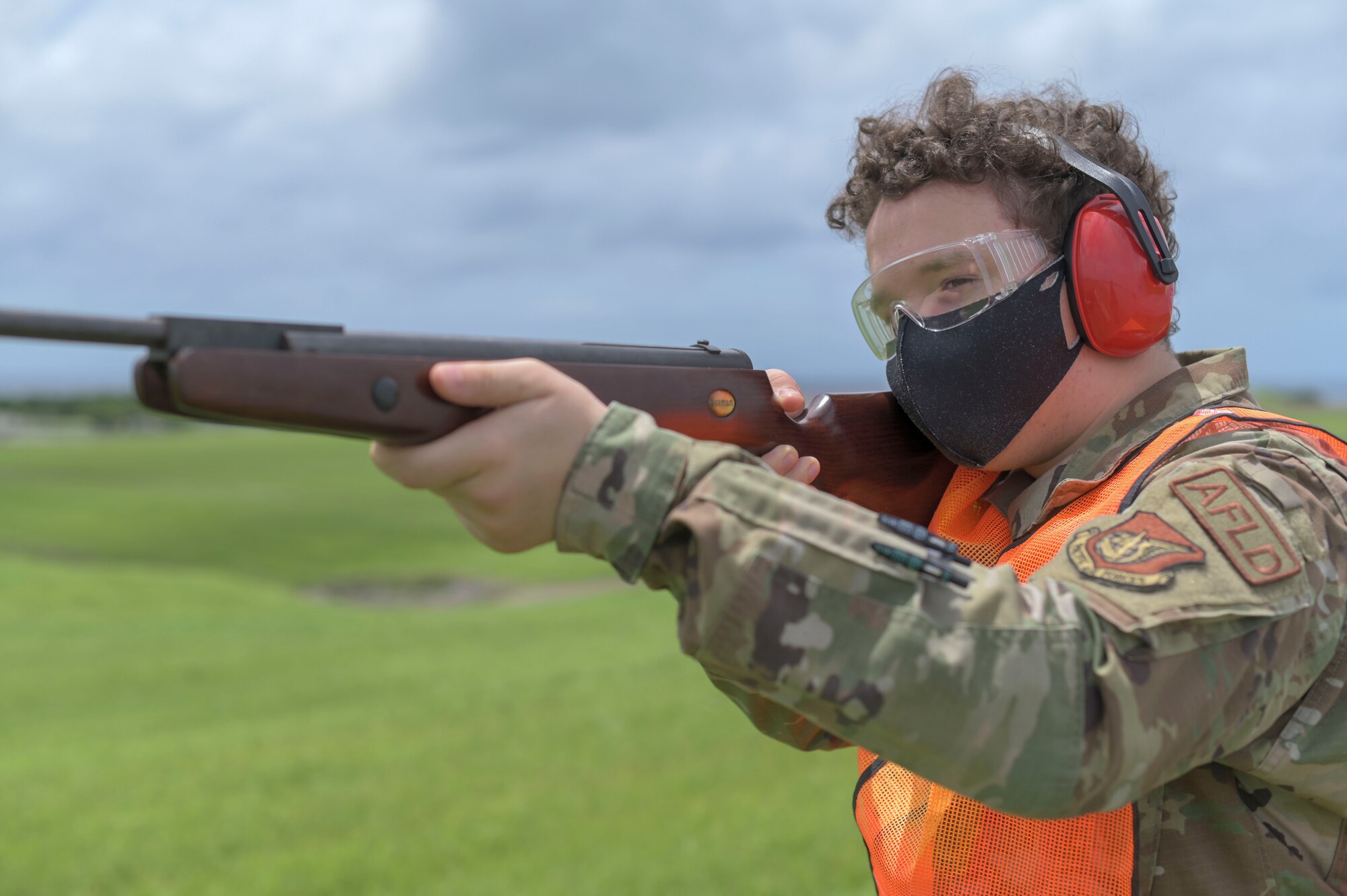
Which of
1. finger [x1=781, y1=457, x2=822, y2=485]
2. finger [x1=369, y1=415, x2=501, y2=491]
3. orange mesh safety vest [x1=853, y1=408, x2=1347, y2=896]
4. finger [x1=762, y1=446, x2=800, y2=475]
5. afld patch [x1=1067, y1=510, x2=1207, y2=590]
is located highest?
finger [x1=369, y1=415, x2=501, y2=491]

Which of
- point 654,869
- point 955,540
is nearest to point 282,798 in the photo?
point 654,869

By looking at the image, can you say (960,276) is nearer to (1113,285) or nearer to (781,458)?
(1113,285)

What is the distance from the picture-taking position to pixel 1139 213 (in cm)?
223

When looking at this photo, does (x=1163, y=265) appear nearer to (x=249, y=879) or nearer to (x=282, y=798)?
(x=249, y=879)

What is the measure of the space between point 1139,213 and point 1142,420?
0.47 metres

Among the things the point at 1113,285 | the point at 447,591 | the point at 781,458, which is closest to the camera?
the point at 1113,285

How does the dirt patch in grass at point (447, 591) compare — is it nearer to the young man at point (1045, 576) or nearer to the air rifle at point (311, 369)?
the young man at point (1045, 576)

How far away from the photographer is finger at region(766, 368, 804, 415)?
2551 mm

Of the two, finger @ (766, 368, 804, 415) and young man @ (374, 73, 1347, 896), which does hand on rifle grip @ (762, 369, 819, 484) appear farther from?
young man @ (374, 73, 1347, 896)

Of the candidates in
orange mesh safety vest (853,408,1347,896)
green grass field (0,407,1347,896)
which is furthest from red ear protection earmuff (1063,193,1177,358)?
green grass field (0,407,1347,896)

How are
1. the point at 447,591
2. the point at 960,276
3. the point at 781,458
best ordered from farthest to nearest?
the point at 447,591 → the point at 781,458 → the point at 960,276

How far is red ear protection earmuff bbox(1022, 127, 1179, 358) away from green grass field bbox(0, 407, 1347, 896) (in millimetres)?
4178

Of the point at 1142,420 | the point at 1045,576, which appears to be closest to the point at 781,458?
the point at 1142,420

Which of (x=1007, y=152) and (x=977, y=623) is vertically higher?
(x=1007, y=152)
